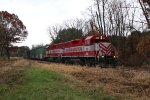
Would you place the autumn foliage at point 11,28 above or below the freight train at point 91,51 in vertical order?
above

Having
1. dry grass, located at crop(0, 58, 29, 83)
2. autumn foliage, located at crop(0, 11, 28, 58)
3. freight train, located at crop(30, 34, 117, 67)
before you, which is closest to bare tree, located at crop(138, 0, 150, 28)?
freight train, located at crop(30, 34, 117, 67)

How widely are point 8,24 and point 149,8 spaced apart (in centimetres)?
4859

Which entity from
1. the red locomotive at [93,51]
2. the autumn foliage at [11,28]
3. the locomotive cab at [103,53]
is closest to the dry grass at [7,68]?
the red locomotive at [93,51]

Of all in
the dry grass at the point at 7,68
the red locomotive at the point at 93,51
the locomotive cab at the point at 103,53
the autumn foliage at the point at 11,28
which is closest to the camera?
the dry grass at the point at 7,68

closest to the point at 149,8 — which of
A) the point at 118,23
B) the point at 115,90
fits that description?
the point at 118,23

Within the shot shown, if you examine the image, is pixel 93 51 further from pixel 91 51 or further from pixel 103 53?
pixel 103 53

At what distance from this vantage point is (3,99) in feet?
47.1

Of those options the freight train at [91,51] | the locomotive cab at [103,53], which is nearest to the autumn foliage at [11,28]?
the freight train at [91,51]

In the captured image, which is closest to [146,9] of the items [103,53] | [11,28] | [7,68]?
[103,53]

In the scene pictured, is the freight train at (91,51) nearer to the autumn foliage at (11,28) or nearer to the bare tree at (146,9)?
the bare tree at (146,9)

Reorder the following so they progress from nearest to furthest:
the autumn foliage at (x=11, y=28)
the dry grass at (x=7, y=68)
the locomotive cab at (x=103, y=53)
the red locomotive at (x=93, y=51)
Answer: the dry grass at (x=7, y=68), the locomotive cab at (x=103, y=53), the red locomotive at (x=93, y=51), the autumn foliage at (x=11, y=28)

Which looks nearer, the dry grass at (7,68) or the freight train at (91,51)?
the dry grass at (7,68)

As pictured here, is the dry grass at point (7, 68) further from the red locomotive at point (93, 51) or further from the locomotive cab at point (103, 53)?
the locomotive cab at point (103, 53)

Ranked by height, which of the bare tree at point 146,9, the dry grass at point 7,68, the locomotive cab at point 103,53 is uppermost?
the bare tree at point 146,9
